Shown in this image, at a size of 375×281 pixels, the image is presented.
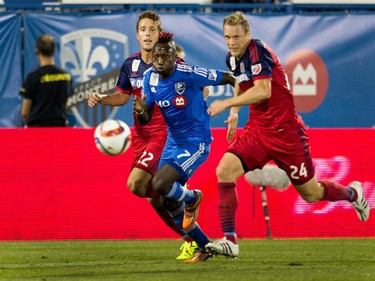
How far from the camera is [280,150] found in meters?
11.7

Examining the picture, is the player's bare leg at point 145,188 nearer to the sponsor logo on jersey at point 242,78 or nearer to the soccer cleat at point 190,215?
the soccer cleat at point 190,215

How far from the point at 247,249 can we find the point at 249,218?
83.9 inches

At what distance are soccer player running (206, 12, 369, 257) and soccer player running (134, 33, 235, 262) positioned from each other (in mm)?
276

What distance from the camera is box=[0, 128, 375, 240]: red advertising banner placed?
15.2 meters

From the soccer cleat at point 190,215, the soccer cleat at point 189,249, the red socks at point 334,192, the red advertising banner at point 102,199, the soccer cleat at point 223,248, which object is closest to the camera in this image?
the soccer cleat at point 223,248

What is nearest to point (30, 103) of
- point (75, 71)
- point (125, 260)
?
point (75, 71)

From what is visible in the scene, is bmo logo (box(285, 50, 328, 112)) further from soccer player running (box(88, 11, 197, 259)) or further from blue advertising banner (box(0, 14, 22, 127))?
soccer player running (box(88, 11, 197, 259))

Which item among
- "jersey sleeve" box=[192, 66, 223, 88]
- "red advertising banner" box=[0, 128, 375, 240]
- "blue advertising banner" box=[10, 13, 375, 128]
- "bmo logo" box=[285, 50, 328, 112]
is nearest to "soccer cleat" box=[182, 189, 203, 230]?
"jersey sleeve" box=[192, 66, 223, 88]

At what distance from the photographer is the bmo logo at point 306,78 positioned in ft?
56.9

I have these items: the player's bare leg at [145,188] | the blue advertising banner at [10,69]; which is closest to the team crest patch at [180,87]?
the player's bare leg at [145,188]

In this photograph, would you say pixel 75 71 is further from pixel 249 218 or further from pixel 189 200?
pixel 189 200

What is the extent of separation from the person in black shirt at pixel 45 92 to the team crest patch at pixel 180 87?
406 centimetres

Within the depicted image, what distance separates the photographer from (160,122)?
12602 mm

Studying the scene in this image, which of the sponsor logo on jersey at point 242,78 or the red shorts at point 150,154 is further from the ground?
the sponsor logo on jersey at point 242,78
